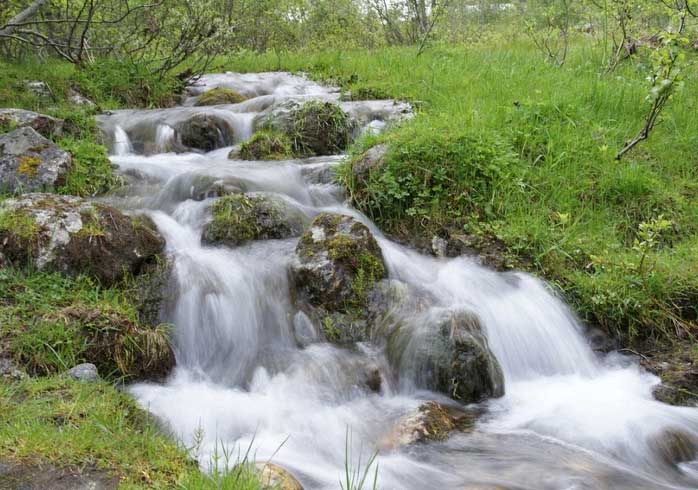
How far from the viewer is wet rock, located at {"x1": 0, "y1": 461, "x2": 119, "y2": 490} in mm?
2314

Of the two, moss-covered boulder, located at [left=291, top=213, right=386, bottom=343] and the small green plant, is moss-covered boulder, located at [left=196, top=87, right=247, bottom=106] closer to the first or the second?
moss-covered boulder, located at [left=291, top=213, right=386, bottom=343]

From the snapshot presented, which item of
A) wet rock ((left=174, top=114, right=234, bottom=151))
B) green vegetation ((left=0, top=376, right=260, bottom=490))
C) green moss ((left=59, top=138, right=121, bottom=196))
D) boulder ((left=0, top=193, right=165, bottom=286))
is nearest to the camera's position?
green vegetation ((left=0, top=376, right=260, bottom=490))

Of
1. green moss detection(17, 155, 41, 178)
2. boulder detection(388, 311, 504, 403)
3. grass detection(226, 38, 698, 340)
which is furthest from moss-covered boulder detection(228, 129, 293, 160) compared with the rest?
boulder detection(388, 311, 504, 403)

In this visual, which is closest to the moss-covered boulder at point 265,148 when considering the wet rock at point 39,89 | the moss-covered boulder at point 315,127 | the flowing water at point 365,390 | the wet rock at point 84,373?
the moss-covered boulder at point 315,127

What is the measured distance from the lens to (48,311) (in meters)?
3.96

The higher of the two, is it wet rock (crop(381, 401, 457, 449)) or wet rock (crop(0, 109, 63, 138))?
wet rock (crop(0, 109, 63, 138))

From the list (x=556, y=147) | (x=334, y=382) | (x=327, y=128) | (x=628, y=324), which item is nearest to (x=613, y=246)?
(x=628, y=324)

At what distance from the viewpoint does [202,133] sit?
26.3 feet

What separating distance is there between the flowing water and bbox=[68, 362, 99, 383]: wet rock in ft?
1.06

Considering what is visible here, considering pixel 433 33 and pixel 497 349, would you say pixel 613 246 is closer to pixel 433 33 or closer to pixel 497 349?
pixel 497 349

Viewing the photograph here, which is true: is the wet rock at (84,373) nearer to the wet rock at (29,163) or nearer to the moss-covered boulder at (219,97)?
the wet rock at (29,163)

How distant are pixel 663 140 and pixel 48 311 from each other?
6.55 meters

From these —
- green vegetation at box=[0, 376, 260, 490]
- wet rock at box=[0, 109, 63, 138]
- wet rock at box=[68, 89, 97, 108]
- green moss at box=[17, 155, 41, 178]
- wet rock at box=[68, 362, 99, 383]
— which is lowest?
wet rock at box=[68, 362, 99, 383]

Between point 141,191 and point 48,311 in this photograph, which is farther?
point 141,191
